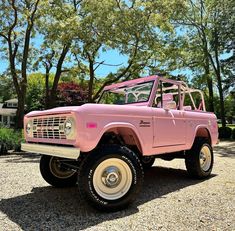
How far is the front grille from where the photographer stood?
471cm

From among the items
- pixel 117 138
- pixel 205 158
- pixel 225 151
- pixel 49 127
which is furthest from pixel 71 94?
pixel 49 127

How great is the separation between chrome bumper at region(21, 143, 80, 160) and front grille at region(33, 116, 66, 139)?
0.17 meters

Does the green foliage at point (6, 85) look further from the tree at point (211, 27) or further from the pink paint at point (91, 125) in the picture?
the pink paint at point (91, 125)

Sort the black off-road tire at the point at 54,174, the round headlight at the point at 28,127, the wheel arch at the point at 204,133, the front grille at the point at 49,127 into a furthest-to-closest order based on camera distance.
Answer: the wheel arch at the point at 204,133
the black off-road tire at the point at 54,174
the round headlight at the point at 28,127
the front grille at the point at 49,127

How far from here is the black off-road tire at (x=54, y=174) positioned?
603 cm

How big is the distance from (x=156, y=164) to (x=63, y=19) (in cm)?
952

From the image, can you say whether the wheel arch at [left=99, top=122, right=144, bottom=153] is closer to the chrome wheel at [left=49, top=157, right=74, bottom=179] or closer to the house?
the chrome wheel at [left=49, top=157, right=74, bottom=179]

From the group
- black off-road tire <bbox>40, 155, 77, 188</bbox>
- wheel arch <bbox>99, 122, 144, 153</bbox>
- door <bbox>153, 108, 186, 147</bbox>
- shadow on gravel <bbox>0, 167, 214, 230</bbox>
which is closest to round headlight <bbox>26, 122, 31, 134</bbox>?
black off-road tire <bbox>40, 155, 77, 188</bbox>

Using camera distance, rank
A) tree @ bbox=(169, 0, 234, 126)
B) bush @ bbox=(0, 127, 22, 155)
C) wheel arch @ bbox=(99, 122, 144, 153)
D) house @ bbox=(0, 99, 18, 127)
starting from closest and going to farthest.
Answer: wheel arch @ bbox=(99, 122, 144, 153) < bush @ bbox=(0, 127, 22, 155) < tree @ bbox=(169, 0, 234, 126) < house @ bbox=(0, 99, 18, 127)

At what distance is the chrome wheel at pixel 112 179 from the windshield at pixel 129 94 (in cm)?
160

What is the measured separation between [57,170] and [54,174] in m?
0.09

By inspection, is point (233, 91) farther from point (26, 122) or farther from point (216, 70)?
point (26, 122)

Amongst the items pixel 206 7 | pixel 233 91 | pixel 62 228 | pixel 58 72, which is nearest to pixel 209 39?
pixel 206 7

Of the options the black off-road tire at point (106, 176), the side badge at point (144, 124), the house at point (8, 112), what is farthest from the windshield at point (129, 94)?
the house at point (8, 112)
